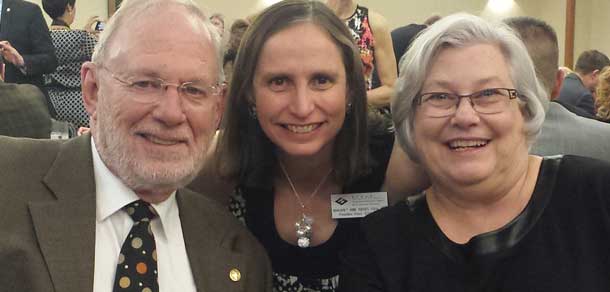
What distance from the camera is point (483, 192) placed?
198 cm

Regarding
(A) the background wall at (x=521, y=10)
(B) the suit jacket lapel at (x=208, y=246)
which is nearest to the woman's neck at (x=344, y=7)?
(B) the suit jacket lapel at (x=208, y=246)

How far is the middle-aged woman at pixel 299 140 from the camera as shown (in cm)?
226

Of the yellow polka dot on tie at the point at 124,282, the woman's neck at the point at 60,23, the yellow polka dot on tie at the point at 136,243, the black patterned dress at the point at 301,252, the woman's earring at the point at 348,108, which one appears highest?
the woman's neck at the point at 60,23

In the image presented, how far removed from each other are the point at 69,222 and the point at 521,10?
12.8m

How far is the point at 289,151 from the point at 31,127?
1.06m

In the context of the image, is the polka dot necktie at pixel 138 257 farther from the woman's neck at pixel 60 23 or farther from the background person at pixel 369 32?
the woman's neck at pixel 60 23

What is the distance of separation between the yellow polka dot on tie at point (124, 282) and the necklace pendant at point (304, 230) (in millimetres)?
785

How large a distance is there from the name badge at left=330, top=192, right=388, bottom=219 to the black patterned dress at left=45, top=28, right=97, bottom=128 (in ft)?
7.60

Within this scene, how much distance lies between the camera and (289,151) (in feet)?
7.58

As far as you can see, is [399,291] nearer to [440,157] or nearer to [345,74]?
[440,157]

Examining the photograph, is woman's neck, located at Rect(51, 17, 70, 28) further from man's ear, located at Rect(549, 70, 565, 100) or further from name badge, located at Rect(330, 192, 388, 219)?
man's ear, located at Rect(549, 70, 565, 100)

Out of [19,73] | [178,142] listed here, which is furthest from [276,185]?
[19,73]

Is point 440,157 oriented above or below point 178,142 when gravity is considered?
below

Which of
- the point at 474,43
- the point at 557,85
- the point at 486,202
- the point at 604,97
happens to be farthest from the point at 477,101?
the point at 604,97
